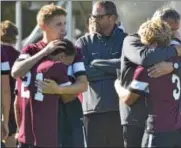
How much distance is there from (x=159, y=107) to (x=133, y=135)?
0.34m

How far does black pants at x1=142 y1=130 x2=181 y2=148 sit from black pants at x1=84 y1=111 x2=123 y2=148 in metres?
0.89

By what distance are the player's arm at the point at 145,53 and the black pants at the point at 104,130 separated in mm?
918

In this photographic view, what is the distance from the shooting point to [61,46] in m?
4.77

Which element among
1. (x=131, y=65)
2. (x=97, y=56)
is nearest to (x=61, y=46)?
(x=131, y=65)

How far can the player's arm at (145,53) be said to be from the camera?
4.86 metres

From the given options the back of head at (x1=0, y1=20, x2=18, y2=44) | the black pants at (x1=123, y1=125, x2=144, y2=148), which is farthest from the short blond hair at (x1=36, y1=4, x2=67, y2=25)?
the back of head at (x1=0, y1=20, x2=18, y2=44)

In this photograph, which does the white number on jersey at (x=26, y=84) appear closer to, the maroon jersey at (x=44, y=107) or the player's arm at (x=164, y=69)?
the maroon jersey at (x=44, y=107)

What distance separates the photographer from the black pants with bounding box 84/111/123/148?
5.76 meters

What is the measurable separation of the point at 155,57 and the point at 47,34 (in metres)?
0.78

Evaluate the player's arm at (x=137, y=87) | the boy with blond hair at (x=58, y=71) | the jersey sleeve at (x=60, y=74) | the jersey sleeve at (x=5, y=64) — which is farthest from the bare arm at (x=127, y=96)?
the jersey sleeve at (x=5, y=64)

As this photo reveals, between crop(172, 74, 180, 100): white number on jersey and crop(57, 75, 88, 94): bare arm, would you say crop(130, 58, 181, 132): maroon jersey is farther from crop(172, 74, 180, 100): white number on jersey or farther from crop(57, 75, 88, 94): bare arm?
crop(57, 75, 88, 94): bare arm

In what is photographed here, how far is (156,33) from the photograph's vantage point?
16.0 feet

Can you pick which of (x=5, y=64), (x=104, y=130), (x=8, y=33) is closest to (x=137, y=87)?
(x=104, y=130)

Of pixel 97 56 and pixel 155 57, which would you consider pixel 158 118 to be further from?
pixel 97 56
